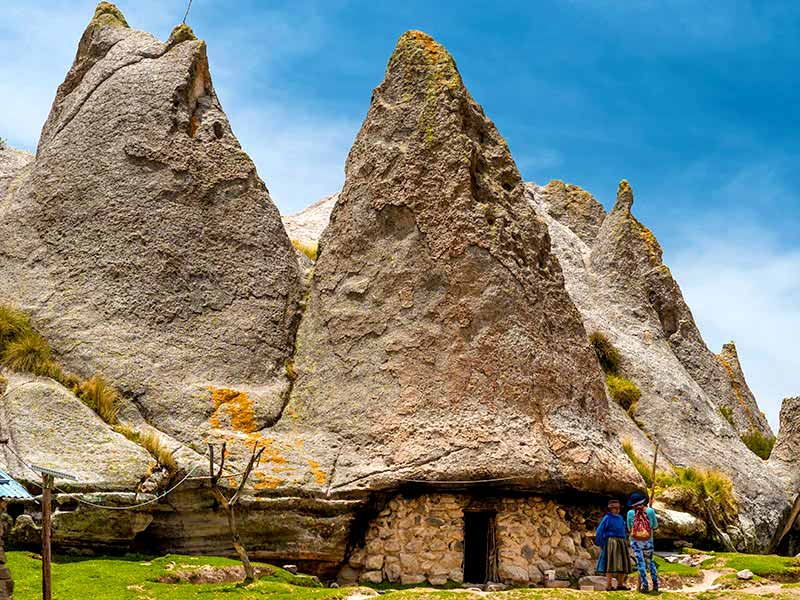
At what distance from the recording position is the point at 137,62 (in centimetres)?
2617

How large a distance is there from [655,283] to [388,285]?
1340 cm

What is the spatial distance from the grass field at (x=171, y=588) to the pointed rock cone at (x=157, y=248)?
3.44 m

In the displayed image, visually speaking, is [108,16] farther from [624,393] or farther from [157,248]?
[624,393]

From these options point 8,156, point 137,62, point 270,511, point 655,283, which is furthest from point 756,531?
point 8,156

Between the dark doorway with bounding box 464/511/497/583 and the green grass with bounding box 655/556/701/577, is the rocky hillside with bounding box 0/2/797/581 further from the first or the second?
the green grass with bounding box 655/556/701/577

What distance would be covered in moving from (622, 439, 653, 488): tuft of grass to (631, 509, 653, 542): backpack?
24.3 feet

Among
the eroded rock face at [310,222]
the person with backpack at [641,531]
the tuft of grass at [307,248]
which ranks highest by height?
the eroded rock face at [310,222]

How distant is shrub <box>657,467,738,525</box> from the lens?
78.9 feet

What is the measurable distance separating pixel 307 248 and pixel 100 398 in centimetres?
1051

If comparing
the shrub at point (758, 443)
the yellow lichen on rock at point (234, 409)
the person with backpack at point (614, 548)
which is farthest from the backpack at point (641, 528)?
the shrub at point (758, 443)

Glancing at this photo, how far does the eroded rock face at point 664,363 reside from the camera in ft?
88.6

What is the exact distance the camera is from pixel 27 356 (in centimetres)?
2058

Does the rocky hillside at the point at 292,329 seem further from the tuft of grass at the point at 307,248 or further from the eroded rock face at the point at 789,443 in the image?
the tuft of grass at the point at 307,248

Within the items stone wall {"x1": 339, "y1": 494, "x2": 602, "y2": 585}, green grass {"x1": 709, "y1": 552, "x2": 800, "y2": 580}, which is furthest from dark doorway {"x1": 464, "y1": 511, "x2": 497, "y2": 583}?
green grass {"x1": 709, "y1": 552, "x2": 800, "y2": 580}
